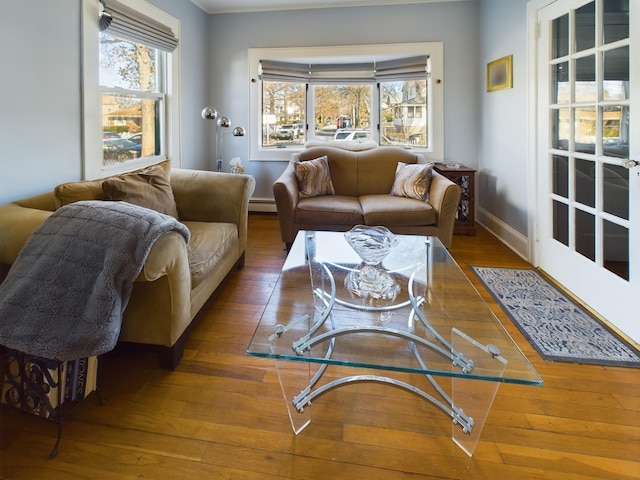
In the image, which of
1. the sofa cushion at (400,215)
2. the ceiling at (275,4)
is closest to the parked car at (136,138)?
the ceiling at (275,4)

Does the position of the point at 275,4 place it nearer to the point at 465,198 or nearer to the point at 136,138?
the point at 136,138

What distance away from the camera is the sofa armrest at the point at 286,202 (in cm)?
310

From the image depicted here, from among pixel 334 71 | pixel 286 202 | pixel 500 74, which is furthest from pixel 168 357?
pixel 334 71

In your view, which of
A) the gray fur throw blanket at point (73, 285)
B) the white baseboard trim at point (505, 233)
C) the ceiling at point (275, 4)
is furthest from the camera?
the ceiling at point (275, 4)

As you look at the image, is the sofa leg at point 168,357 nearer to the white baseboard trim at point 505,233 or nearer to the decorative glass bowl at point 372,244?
the decorative glass bowl at point 372,244

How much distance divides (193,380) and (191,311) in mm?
358

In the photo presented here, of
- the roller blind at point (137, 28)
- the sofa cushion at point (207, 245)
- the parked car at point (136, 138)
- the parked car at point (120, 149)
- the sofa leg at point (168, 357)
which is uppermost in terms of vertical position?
the roller blind at point (137, 28)

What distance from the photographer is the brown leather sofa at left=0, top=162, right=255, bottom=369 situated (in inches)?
61.7

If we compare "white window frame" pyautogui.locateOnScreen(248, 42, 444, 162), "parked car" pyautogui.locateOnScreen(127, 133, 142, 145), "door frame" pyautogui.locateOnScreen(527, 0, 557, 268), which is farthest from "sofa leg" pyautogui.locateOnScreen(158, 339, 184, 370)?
"white window frame" pyautogui.locateOnScreen(248, 42, 444, 162)

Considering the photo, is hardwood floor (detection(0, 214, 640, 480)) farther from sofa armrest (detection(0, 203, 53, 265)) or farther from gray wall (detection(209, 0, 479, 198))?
gray wall (detection(209, 0, 479, 198))

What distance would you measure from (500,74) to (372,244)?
2766 millimetres

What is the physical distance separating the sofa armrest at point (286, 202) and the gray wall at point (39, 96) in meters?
1.43

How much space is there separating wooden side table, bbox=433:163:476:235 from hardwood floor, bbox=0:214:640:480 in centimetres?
224

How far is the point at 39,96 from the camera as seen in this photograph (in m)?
2.28
